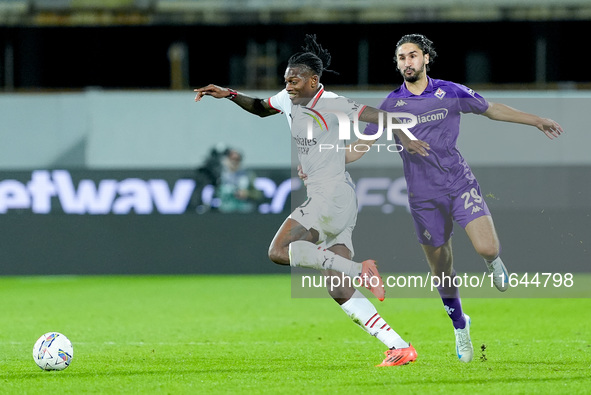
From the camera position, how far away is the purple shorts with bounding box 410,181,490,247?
8.46m

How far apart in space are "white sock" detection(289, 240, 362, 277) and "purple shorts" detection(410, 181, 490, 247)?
894 millimetres

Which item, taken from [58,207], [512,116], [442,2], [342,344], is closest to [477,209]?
[512,116]

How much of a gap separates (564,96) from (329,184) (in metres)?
11.7

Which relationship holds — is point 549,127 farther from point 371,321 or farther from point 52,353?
point 52,353

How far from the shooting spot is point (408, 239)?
10680mm

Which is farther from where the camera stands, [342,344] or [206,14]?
[206,14]

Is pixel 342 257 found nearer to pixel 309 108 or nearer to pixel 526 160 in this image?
pixel 309 108

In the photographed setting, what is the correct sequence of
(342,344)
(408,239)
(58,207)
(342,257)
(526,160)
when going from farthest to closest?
(526,160)
(58,207)
(408,239)
(342,344)
(342,257)

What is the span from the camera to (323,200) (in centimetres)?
827

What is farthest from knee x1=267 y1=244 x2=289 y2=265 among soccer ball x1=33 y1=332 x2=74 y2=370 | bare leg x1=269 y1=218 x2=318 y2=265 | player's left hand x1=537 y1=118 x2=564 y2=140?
player's left hand x1=537 y1=118 x2=564 y2=140

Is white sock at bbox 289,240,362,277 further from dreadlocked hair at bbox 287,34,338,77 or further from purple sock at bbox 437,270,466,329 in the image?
dreadlocked hair at bbox 287,34,338,77

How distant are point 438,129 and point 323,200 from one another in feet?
3.70

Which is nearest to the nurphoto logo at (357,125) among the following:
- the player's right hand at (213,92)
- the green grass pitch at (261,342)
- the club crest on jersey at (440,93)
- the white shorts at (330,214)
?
the club crest on jersey at (440,93)

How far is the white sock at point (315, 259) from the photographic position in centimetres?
795
